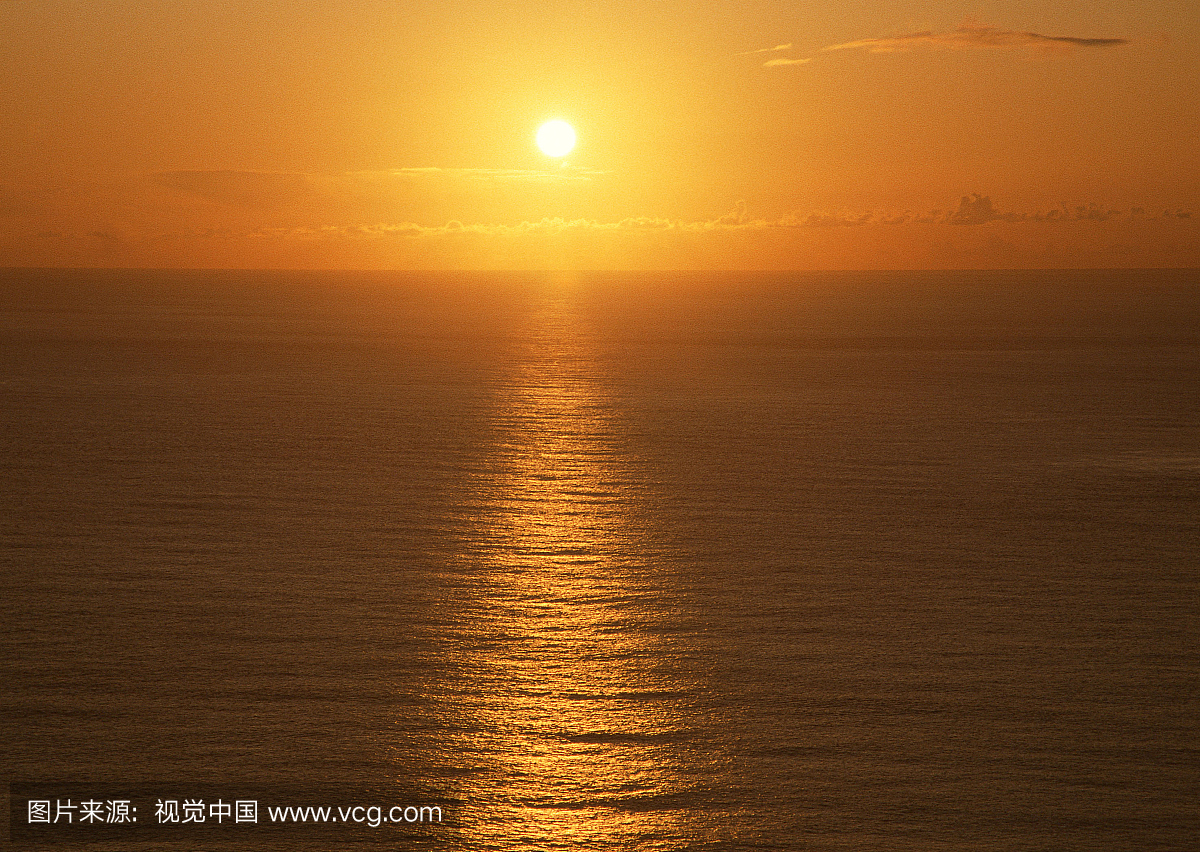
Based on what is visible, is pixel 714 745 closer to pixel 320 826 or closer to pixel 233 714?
pixel 320 826

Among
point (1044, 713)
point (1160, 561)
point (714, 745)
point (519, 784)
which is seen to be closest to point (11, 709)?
point (519, 784)

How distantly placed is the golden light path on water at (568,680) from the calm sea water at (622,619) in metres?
0.04

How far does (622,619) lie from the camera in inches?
563

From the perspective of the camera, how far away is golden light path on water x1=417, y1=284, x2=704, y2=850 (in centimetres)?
936

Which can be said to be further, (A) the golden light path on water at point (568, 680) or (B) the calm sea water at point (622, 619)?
(B) the calm sea water at point (622, 619)

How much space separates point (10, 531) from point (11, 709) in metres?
7.91

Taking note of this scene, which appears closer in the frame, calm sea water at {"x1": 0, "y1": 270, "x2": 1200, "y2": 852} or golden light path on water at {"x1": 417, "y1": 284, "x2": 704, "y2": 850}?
golden light path on water at {"x1": 417, "y1": 284, "x2": 704, "y2": 850}

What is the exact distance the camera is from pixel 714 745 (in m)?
10.6

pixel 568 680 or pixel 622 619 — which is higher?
pixel 622 619

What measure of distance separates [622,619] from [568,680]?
229cm

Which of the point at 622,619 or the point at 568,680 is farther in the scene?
the point at 622,619

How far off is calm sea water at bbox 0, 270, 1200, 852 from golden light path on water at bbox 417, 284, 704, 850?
0.15 ft

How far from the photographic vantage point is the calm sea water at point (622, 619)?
9.71m

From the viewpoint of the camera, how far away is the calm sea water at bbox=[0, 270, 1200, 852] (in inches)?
382
